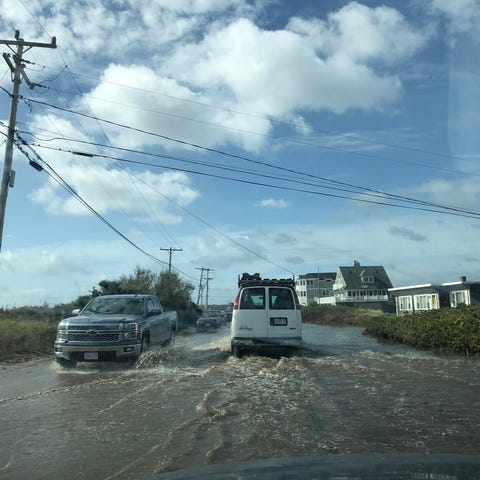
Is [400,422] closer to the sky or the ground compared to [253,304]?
closer to the ground

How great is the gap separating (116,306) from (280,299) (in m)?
4.44

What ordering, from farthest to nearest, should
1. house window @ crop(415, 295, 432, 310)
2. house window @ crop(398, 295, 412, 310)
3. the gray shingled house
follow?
the gray shingled house < house window @ crop(398, 295, 412, 310) < house window @ crop(415, 295, 432, 310)

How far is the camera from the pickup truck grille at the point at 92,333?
45.1 feet

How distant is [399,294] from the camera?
5566cm

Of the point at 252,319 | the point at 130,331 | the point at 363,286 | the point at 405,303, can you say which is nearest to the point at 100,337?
the point at 130,331

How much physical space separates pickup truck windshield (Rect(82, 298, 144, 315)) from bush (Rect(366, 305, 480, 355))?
9700 millimetres

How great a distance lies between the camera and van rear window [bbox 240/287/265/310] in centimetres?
1556

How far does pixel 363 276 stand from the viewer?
83.2m

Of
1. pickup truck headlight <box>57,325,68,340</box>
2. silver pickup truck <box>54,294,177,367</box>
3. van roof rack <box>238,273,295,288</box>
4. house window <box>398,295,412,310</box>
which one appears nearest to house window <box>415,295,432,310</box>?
house window <box>398,295,412,310</box>

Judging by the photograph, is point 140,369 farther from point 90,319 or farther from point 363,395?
point 363,395

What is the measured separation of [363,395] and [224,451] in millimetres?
4410

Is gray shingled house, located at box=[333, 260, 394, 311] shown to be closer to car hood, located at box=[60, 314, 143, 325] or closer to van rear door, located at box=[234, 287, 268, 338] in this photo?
van rear door, located at box=[234, 287, 268, 338]

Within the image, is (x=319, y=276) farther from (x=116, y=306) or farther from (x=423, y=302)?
(x=116, y=306)

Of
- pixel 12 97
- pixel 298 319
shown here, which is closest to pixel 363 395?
pixel 298 319
